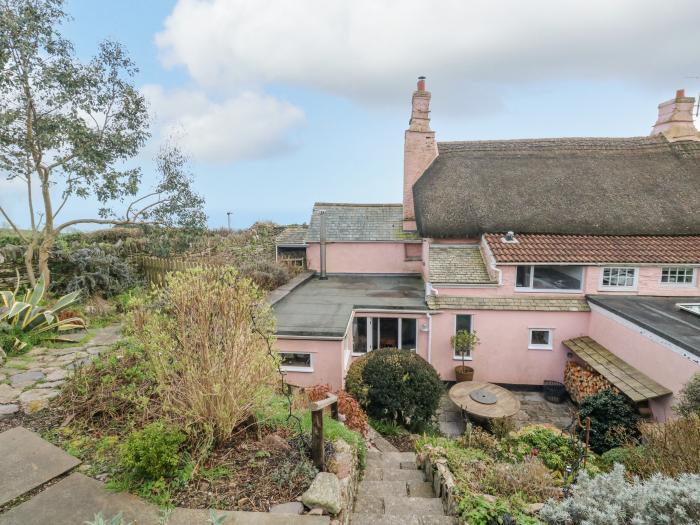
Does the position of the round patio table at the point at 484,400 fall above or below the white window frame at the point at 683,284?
below

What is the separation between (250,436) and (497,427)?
21.0ft

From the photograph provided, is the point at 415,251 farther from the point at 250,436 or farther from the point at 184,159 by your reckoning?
the point at 250,436

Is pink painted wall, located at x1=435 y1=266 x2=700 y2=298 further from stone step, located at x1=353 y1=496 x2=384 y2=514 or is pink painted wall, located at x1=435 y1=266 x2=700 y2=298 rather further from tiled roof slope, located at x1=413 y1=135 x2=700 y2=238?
stone step, located at x1=353 y1=496 x2=384 y2=514

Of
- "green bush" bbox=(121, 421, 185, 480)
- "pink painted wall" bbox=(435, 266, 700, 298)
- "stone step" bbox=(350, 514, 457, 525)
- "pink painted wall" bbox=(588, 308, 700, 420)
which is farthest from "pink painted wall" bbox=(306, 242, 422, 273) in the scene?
"green bush" bbox=(121, 421, 185, 480)

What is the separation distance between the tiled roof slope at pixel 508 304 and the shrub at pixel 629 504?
7.97m

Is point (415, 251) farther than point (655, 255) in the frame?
Yes

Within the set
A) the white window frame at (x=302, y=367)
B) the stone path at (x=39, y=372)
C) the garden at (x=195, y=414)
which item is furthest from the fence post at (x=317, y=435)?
the white window frame at (x=302, y=367)

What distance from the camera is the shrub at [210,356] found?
404cm

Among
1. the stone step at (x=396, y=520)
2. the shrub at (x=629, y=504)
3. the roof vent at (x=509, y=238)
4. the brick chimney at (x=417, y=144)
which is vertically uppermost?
the brick chimney at (x=417, y=144)

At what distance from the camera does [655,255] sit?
37.9 feet

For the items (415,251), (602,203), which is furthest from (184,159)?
(602,203)

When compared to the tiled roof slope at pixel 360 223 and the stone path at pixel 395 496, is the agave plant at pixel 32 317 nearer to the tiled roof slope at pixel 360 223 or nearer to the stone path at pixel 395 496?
the stone path at pixel 395 496

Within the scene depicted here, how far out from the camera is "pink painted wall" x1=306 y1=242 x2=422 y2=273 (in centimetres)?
1723

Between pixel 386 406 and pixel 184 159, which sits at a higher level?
pixel 184 159
